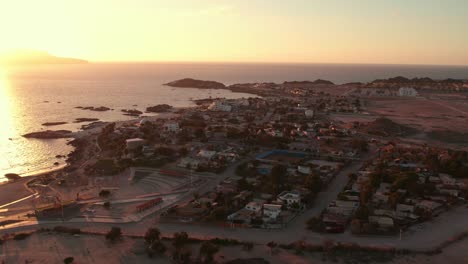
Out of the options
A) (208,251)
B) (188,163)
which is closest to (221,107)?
(188,163)

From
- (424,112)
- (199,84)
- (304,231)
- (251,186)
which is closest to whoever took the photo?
(304,231)

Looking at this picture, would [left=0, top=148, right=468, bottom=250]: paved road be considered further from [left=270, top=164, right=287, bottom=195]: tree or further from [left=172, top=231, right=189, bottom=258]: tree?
[left=270, top=164, right=287, bottom=195]: tree

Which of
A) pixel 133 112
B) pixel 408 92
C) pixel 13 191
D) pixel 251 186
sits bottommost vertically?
pixel 13 191

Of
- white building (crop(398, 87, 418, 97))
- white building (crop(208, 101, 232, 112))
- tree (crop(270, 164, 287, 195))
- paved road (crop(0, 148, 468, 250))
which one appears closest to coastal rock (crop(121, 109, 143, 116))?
white building (crop(208, 101, 232, 112))

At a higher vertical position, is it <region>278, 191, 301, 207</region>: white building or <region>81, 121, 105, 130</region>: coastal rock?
<region>278, 191, 301, 207</region>: white building

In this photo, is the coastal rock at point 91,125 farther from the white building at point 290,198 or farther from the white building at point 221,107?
the white building at point 290,198

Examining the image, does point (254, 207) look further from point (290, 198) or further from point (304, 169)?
point (304, 169)

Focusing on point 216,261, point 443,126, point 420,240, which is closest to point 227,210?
point 216,261
